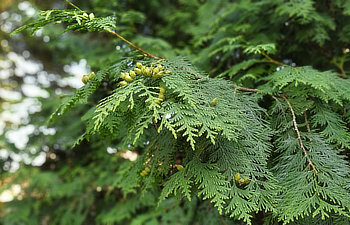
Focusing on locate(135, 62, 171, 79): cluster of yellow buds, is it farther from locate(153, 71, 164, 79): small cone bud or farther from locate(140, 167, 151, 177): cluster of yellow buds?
locate(140, 167, 151, 177): cluster of yellow buds

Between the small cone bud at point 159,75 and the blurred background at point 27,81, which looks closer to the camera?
the small cone bud at point 159,75

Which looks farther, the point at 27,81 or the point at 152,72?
the point at 27,81

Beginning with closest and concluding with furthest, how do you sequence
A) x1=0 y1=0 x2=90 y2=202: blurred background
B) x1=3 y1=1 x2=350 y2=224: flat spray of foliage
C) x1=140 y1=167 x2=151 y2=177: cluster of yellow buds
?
x1=3 y1=1 x2=350 y2=224: flat spray of foliage
x1=140 y1=167 x2=151 y2=177: cluster of yellow buds
x1=0 y1=0 x2=90 y2=202: blurred background

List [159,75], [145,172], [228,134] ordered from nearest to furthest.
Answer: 1. [228,134]
2. [159,75]
3. [145,172]

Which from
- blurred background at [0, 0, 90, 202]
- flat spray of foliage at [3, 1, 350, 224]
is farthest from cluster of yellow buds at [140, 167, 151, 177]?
blurred background at [0, 0, 90, 202]

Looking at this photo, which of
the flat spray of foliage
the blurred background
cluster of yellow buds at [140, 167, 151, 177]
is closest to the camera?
the flat spray of foliage

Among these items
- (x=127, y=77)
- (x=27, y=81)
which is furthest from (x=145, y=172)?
(x=27, y=81)

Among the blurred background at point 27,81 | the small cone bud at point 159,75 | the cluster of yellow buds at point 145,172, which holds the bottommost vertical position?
the blurred background at point 27,81

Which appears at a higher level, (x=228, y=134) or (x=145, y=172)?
(x=228, y=134)

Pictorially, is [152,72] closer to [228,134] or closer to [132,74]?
[132,74]

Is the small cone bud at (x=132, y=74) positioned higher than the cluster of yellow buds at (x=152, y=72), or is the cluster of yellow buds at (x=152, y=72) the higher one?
the cluster of yellow buds at (x=152, y=72)

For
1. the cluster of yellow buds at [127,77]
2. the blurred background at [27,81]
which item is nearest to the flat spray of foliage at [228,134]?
the cluster of yellow buds at [127,77]

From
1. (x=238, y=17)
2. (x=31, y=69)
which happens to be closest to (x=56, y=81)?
(x=31, y=69)

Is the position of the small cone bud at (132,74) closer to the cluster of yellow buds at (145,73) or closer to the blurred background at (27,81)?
the cluster of yellow buds at (145,73)
